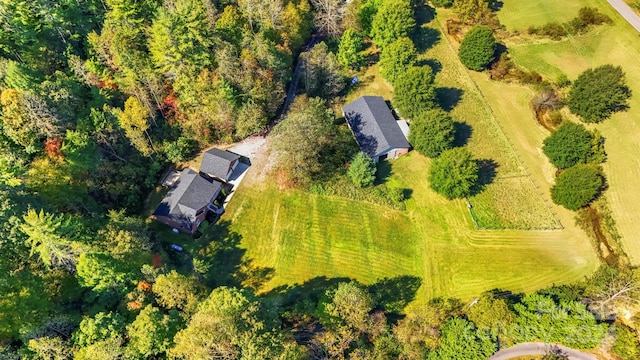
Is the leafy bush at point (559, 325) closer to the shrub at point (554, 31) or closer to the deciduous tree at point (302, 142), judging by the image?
the deciduous tree at point (302, 142)

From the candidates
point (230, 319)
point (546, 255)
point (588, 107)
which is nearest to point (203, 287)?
point (230, 319)

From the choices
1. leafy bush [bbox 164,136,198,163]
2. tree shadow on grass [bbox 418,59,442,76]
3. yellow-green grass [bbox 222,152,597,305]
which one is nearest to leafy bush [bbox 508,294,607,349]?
yellow-green grass [bbox 222,152,597,305]

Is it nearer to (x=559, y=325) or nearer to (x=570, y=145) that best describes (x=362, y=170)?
(x=559, y=325)

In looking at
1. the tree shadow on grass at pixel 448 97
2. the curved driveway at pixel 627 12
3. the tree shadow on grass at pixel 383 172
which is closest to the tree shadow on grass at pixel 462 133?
the tree shadow on grass at pixel 448 97

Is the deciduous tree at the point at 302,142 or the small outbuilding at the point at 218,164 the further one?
the small outbuilding at the point at 218,164

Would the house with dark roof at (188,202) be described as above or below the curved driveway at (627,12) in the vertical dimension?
above

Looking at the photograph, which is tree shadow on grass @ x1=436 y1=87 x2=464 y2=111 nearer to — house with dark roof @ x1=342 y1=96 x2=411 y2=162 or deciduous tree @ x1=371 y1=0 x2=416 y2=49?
house with dark roof @ x1=342 y1=96 x2=411 y2=162
